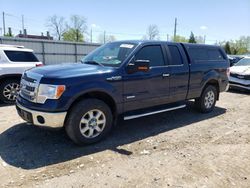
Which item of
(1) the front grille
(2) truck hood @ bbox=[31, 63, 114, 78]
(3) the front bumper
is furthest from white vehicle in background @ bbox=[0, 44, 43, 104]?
(3) the front bumper

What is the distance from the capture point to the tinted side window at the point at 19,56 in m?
7.22

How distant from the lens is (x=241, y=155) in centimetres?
404

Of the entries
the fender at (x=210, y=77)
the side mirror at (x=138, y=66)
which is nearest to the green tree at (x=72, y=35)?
the fender at (x=210, y=77)

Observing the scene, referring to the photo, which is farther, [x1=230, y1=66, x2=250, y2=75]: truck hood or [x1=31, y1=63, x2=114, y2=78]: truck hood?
[x1=230, y1=66, x2=250, y2=75]: truck hood

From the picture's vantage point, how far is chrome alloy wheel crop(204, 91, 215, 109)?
6562 mm

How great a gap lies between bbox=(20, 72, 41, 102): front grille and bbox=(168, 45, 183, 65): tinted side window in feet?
9.83

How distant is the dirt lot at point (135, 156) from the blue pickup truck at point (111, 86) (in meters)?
0.43

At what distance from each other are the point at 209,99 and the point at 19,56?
589 centimetres

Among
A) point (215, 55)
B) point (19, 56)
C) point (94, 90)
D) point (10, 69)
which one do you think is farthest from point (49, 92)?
point (215, 55)

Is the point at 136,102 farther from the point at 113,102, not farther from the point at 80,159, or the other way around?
the point at 80,159

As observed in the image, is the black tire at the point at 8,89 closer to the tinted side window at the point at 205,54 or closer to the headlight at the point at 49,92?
the headlight at the point at 49,92

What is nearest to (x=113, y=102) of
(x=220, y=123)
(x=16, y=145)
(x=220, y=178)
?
(x=16, y=145)

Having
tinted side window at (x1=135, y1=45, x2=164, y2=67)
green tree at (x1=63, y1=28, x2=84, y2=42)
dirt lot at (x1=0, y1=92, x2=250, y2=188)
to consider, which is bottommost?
dirt lot at (x1=0, y1=92, x2=250, y2=188)

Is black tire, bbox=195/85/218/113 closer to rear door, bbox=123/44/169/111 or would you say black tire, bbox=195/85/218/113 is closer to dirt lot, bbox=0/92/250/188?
dirt lot, bbox=0/92/250/188
